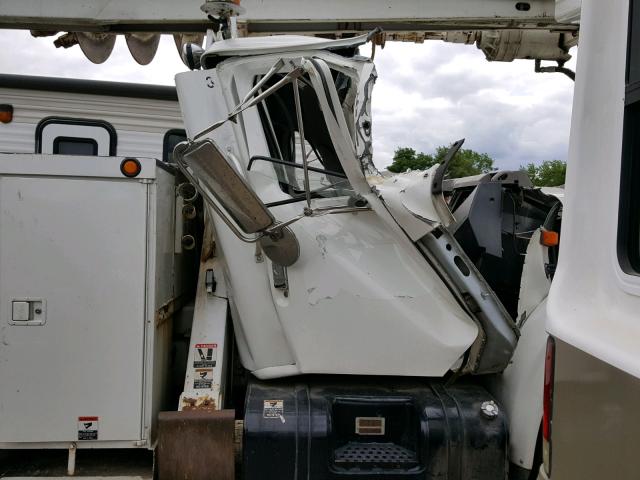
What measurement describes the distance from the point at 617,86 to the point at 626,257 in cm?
38

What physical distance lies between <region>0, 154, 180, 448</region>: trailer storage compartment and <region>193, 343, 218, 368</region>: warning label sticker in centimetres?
25

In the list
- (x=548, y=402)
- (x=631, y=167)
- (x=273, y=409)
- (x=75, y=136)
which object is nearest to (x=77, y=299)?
(x=273, y=409)

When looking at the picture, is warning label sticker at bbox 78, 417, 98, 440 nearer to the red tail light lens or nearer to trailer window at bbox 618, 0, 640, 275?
the red tail light lens

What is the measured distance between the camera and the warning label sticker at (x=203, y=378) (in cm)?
253

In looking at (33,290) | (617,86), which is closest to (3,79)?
(33,290)

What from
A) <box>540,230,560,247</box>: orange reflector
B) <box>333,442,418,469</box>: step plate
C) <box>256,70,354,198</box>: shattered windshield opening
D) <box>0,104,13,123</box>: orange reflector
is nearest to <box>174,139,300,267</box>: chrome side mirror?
<box>256,70,354,198</box>: shattered windshield opening

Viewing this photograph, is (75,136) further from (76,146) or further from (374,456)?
(374,456)

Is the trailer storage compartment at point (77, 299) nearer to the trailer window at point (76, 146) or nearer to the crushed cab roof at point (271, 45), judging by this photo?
the crushed cab roof at point (271, 45)

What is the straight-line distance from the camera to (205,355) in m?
2.61

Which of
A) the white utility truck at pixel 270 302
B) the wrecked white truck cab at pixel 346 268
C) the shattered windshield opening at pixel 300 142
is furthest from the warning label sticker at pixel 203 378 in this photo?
the shattered windshield opening at pixel 300 142

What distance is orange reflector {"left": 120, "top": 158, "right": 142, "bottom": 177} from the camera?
233 cm

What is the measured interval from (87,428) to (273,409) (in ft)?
2.52

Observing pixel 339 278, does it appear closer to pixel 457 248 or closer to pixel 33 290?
pixel 457 248

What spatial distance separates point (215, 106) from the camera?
2.76 metres
